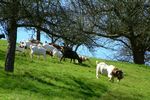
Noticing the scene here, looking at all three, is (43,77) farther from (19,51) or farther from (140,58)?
(140,58)

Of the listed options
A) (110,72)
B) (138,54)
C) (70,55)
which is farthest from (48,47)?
(138,54)

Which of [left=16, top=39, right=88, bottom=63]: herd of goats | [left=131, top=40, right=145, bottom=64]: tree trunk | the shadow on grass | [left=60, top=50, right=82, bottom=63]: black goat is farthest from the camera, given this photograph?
[left=131, top=40, right=145, bottom=64]: tree trunk

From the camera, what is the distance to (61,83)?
977 inches

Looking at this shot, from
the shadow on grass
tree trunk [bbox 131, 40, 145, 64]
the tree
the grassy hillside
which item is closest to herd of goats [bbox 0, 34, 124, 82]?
the grassy hillside

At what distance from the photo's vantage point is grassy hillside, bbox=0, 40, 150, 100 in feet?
70.7

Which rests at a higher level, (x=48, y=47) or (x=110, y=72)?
(x=48, y=47)

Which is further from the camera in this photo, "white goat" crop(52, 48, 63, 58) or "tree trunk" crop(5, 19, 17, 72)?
"white goat" crop(52, 48, 63, 58)

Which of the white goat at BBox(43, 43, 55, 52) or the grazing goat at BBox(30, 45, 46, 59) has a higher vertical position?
the white goat at BBox(43, 43, 55, 52)

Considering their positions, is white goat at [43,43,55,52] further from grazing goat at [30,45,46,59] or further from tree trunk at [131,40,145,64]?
tree trunk at [131,40,145,64]

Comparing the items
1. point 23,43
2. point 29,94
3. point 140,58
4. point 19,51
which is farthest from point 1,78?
point 140,58

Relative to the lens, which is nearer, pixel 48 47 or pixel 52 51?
pixel 52 51

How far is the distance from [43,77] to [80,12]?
3.89 meters

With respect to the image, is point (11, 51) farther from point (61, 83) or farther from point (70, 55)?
point (70, 55)

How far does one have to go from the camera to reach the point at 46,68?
28.9 metres
